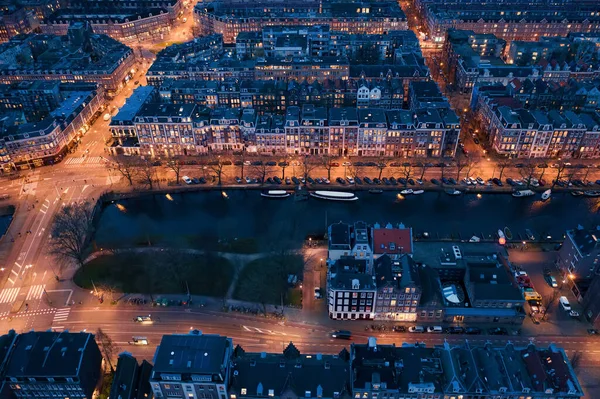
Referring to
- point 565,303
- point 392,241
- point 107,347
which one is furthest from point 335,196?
point 107,347

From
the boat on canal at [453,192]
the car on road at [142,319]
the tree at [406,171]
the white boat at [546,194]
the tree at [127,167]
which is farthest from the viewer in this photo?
the tree at [127,167]

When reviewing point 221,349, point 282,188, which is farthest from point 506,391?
point 282,188

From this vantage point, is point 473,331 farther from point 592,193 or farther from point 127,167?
point 127,167

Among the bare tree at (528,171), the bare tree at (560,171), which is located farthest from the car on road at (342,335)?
the bare tree at (560,171)

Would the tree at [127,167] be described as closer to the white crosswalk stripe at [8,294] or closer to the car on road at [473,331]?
the white crosswalk stripe at [8,294]

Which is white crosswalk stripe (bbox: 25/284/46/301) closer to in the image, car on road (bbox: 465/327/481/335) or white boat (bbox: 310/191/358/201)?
white boat (bbox: 310/191/358/201)

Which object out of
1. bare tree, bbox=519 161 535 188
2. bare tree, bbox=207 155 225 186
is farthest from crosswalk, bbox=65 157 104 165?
bare tree, bbox=519 161 535 188

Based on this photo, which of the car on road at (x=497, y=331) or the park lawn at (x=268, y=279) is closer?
the car on road at (x=497, y=331)
